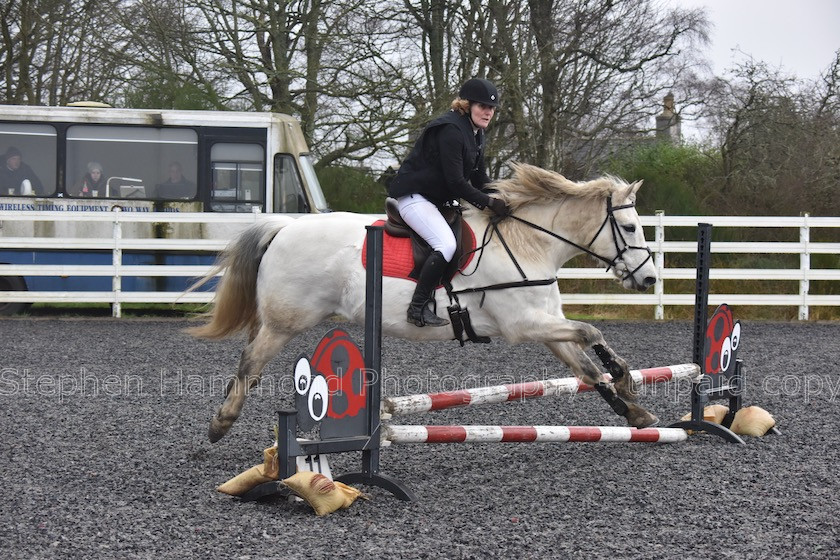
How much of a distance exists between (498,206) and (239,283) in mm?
1672

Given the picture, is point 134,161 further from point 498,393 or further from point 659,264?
point 498,393

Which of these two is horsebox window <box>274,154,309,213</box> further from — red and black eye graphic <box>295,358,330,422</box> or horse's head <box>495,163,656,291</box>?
red and black eye graphic <box>295,358,330,422</box>

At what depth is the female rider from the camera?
17.5ft

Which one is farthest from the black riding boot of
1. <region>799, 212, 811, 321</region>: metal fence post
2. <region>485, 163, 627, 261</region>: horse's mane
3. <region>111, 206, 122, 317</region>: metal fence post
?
<region>799, 212, 811, 321</region>: metal fence post

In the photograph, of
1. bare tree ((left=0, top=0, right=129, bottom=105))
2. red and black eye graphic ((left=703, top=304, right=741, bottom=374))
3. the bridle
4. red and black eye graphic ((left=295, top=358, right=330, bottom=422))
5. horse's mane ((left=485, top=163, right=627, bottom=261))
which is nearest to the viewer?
red and black eye graphic ((left=295, top=358, right=330, bottom=422))

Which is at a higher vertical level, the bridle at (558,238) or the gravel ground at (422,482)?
the bridle at (558,238)

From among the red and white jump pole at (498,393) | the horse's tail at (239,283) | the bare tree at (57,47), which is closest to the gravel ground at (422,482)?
the red and white jump pole at (498,393)

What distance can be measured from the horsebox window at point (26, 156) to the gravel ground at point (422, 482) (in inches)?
250

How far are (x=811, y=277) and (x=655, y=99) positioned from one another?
15.4 ft

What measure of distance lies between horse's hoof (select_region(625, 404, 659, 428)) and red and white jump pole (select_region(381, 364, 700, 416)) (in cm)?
24

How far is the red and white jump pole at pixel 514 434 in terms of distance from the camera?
4.52m

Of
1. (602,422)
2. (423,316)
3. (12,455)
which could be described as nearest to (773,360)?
(602,422)

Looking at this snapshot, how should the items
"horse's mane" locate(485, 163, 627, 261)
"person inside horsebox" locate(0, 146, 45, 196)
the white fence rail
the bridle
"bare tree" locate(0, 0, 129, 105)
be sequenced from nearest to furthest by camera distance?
1. the bridle
2. "horse's mane" locate(485, 163, 627, 261)
3. the white fence rail
4. "person inside horsebox" locate(0, 146, 45, 196)
5. "bare tree" locate(0, 0, 129, 105)

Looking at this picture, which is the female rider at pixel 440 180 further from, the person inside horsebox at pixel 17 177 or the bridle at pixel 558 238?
the person inside horsebox at pixel 17 177
